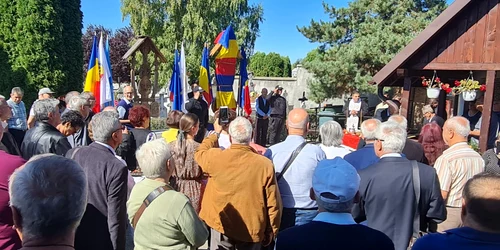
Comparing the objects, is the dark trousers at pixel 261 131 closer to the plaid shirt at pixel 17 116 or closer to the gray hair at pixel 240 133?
the plaid shirt at pixel 17 116

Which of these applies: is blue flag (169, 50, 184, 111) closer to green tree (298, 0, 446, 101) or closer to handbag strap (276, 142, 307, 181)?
handbag strap (276, 142, 307, 181)

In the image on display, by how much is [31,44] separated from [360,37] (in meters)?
11.2

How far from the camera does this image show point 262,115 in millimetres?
12891

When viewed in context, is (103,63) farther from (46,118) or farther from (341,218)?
(341,218)

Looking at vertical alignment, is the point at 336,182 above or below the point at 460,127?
below

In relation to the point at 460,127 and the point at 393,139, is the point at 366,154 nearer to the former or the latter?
the point at 393,139

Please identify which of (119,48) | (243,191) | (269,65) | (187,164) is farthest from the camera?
(269,65)

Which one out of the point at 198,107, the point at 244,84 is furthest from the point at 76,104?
the point at 244,84

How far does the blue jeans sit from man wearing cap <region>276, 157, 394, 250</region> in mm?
1606

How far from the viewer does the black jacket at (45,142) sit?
371cm

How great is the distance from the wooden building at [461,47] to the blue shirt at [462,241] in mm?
6263

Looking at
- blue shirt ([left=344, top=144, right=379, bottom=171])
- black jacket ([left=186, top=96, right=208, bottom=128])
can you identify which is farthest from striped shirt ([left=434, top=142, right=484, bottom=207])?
black jacket ([left=186, top=96, right=208, bottom=128])

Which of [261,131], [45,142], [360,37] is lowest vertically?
[261,131]

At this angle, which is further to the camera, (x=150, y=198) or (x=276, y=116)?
(x=276, y=116)
